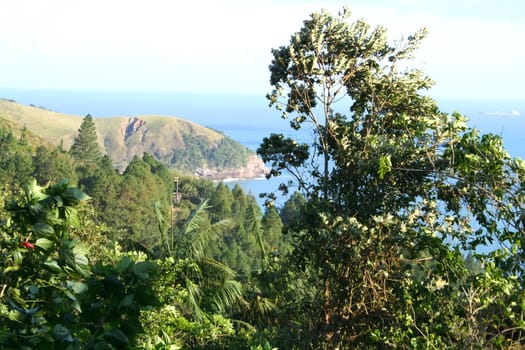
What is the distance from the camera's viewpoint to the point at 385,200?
6.58m

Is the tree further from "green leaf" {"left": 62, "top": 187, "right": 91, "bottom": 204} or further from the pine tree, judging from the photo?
"green leaf" {"left": 62, "top": 187, "right": 91, "bottom": 204}

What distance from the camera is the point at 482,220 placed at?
5.62 meters

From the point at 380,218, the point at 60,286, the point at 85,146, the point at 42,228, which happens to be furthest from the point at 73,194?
the point at 85,146

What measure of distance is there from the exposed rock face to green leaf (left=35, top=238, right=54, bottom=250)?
144 meters

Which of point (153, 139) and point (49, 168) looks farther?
point (153, 139)

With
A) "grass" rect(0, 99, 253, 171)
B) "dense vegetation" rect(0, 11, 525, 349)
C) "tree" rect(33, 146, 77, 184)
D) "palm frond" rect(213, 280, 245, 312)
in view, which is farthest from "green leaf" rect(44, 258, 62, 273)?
"grass" rect(0, 99, 253, 171)

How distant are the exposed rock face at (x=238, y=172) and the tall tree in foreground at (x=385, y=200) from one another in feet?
456

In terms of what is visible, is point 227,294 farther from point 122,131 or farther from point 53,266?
point 122,131

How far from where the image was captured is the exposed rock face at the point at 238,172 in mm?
150525

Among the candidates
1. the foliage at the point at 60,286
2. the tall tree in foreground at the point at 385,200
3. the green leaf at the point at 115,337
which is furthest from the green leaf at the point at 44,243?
the tall tree in foreground at the point at 385,200

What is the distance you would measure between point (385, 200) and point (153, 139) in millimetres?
159513

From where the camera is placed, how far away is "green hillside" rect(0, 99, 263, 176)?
146875mm

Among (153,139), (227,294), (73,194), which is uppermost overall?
(73,194)

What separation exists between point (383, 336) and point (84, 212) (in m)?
8.02
